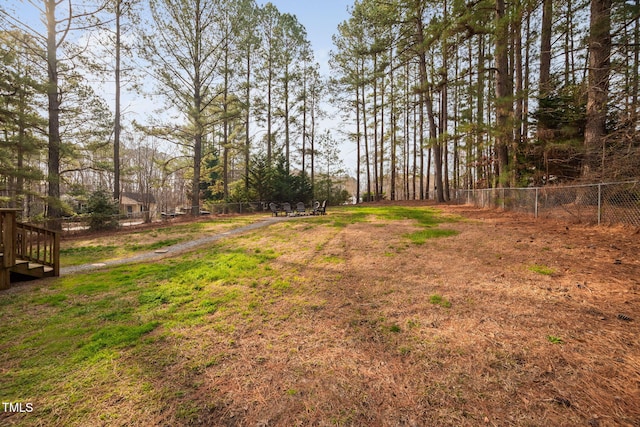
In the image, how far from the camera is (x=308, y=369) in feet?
8.54

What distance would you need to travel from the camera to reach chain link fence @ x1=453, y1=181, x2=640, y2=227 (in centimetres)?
583

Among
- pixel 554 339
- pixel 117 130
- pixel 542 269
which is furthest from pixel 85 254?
pixel 542 269

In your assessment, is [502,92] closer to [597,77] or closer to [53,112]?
[597,77]

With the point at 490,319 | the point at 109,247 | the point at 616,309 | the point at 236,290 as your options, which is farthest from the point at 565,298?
the point at 109,247

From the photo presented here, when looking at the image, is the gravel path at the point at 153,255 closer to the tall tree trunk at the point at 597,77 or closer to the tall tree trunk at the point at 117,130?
the tall tree trunk at the point at 117,130

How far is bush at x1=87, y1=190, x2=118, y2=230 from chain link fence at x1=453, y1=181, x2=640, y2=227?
1913cm

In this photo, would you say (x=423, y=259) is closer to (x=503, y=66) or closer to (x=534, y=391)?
(x=534, y=391)

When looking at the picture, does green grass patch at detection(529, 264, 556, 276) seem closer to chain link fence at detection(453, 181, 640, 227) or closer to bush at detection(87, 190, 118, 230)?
chain link fence at detection(453, 181, 640, 227)

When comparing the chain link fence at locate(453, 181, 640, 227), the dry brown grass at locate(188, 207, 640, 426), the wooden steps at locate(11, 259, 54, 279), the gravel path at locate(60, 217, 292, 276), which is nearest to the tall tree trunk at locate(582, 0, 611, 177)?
the chain link fence at locate(453, 181, 640, 227)

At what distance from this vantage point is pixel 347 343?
9.82ft

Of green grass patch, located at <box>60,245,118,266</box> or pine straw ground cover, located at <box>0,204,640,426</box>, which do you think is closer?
pine straw ground cover, located at <box>0,204,640,426</box>

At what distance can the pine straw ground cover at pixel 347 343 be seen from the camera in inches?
81.8

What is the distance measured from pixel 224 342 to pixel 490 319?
133 inches

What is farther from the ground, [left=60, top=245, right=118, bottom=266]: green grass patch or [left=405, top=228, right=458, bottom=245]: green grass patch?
[left=405, top=228, right=458, bottom=245]: green grass patch
